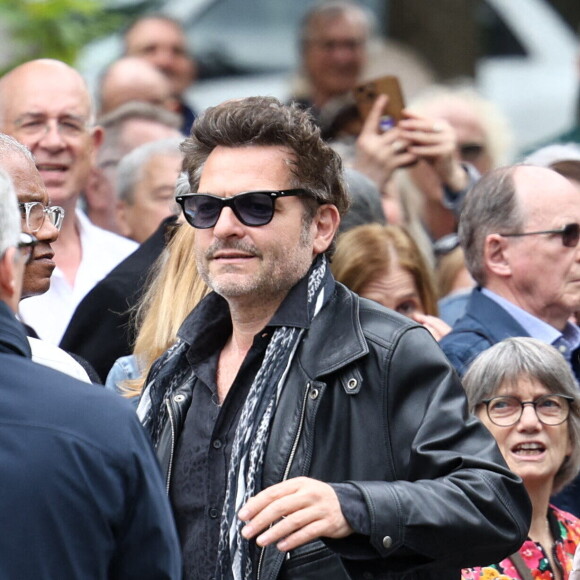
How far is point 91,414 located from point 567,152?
4107 millimetres

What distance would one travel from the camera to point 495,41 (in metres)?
12.4

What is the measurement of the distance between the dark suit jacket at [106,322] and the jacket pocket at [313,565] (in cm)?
163

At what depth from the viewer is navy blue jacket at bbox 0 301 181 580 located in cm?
279

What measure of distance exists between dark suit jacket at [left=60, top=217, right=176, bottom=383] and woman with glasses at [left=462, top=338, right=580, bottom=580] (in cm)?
118

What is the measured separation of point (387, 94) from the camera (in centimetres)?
621

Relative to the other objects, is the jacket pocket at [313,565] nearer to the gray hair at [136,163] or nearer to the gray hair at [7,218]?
the gray hair at [7,218]

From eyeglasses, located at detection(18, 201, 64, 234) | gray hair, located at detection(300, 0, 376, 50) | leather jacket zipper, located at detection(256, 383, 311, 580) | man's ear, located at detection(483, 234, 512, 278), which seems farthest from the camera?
gray hair, located at detection(300, 0, 376, 50)

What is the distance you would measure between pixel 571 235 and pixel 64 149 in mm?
2103

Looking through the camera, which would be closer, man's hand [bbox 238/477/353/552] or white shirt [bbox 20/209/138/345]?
man's hand [bbox 238/477/353/552]

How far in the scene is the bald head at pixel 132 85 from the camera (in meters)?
8.00

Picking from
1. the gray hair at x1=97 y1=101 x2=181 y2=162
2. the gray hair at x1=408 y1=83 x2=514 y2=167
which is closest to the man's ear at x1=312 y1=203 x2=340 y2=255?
the gray hair at x1=97 y1=101 x2=181 y2=162

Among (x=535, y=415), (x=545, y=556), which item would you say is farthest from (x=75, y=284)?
(x=545, y=556)

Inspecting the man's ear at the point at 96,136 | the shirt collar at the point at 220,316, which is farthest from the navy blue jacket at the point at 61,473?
the man's ear at the point at 96,136

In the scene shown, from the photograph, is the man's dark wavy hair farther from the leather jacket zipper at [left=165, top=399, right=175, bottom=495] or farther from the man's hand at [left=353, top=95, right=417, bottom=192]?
the man's hand at [left=353, top=95, right=417, bottom=192]
